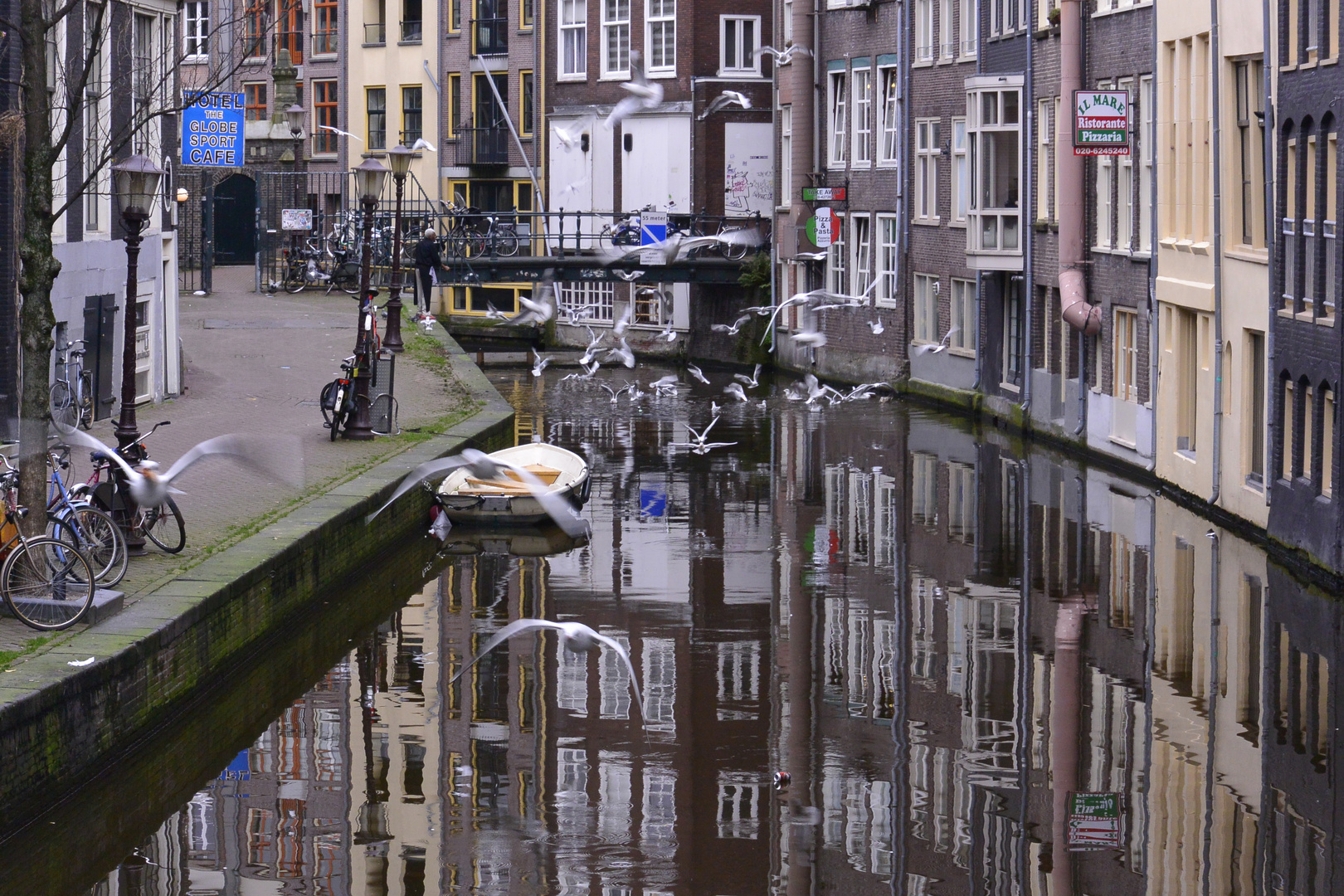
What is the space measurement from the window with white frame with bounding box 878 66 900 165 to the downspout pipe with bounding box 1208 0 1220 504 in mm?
17941

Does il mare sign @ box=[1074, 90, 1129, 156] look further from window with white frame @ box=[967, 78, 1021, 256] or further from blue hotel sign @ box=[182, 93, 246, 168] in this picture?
blue hotel sign @ box=[182, 93, 246, 168]

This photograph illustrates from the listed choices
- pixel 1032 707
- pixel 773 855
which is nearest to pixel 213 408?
pixel 1032 707

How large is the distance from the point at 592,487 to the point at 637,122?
2736 centimetres

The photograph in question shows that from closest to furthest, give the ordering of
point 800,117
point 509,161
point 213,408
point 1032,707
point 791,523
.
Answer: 1. point 1032,707
2. point 791,523
3. point 213,408
4. point 800,117
5. point 509,161

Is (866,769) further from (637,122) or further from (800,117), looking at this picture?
(637,122)

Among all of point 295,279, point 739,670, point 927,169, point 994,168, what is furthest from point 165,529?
point 295,279

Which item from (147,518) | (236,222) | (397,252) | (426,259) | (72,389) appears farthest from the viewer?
(236,222)

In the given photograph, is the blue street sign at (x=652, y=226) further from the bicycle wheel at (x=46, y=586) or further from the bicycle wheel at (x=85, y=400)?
the bicycle wheel at (x=46, y=586)

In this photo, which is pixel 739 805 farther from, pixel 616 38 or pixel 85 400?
pixel 616 38

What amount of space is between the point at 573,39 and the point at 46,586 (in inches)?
1775

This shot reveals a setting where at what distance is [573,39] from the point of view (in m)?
57.7

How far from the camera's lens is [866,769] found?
46.4ft

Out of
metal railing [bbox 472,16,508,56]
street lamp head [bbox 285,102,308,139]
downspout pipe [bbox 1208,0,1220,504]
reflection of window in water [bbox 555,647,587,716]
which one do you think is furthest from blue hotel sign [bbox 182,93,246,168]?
street lamp head [bbox 285,102,308,139]

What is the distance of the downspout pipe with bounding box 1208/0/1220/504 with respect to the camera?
2558 centimetres
